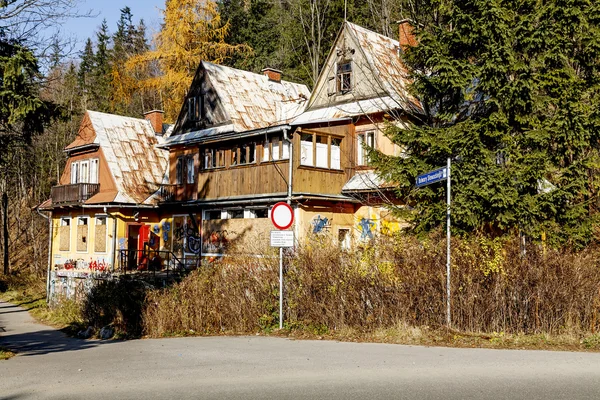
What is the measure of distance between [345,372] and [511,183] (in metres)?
7.36

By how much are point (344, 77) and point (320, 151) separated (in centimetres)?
445

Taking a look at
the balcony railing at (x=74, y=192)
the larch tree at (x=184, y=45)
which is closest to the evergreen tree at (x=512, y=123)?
the balcony railing at (x=74, y=192)

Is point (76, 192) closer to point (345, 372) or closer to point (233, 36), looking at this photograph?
point (233, 36)

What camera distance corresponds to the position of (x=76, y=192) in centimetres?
3553

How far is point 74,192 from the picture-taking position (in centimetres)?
3572

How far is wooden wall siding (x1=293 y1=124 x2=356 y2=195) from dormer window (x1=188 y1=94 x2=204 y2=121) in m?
9.58

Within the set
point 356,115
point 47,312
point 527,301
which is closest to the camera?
point 527,301

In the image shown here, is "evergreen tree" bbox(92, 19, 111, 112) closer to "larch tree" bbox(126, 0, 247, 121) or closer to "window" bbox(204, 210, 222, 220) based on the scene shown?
"larch tree" bbox(126, 0, 247, 121)

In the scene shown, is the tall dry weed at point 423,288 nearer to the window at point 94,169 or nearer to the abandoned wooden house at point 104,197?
the abandoned wooden house at point 104,197

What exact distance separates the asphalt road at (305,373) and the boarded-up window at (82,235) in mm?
23105

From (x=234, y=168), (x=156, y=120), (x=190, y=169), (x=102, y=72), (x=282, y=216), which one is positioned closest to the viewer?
(x=282, y=216)

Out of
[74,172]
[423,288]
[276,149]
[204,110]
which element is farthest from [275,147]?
[74,172]

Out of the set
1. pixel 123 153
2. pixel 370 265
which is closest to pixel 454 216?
pixel 370 265

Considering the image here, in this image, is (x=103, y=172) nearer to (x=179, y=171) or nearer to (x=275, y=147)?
(x=179, y=171)
